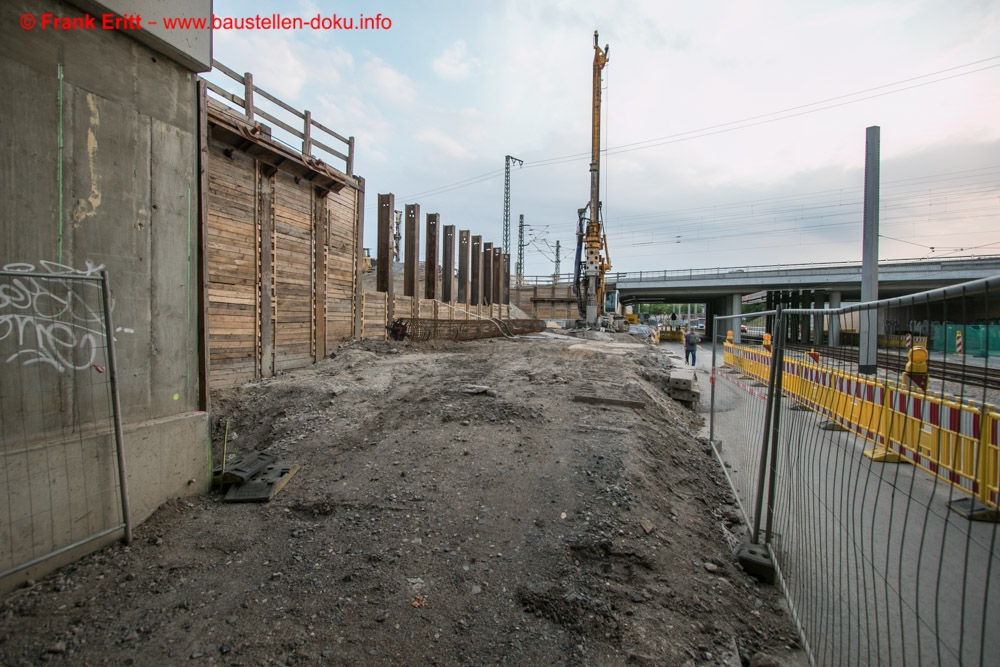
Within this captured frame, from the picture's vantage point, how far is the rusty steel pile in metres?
15.1

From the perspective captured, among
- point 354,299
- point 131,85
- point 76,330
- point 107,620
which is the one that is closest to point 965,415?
point 107,620

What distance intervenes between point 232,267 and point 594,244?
2187cm

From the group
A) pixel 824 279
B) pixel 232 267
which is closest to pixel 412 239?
pixel 232 267

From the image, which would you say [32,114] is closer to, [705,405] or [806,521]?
[806,521]

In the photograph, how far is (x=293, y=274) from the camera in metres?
10.8

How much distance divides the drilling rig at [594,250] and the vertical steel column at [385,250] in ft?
46.2

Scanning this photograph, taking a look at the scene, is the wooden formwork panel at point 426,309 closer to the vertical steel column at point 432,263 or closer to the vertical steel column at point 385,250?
the vertical steel column at point 432,263

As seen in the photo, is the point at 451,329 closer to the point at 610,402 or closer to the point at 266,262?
the point at 266,262

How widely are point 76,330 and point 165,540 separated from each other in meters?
1.65

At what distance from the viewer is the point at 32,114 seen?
121 inches

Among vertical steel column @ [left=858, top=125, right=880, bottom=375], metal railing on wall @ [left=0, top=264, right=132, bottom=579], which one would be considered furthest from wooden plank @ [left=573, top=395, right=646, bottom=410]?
vertical steel column @ [left=858, top=125, right=880, bottom=375]

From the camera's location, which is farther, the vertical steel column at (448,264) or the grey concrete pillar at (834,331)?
the vertical steel column at (448,264)

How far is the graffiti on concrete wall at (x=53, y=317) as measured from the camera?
9.74 feet

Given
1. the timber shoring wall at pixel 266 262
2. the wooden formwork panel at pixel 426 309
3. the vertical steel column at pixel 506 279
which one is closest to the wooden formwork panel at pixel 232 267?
the timber shoring wall at pixel 266 262
